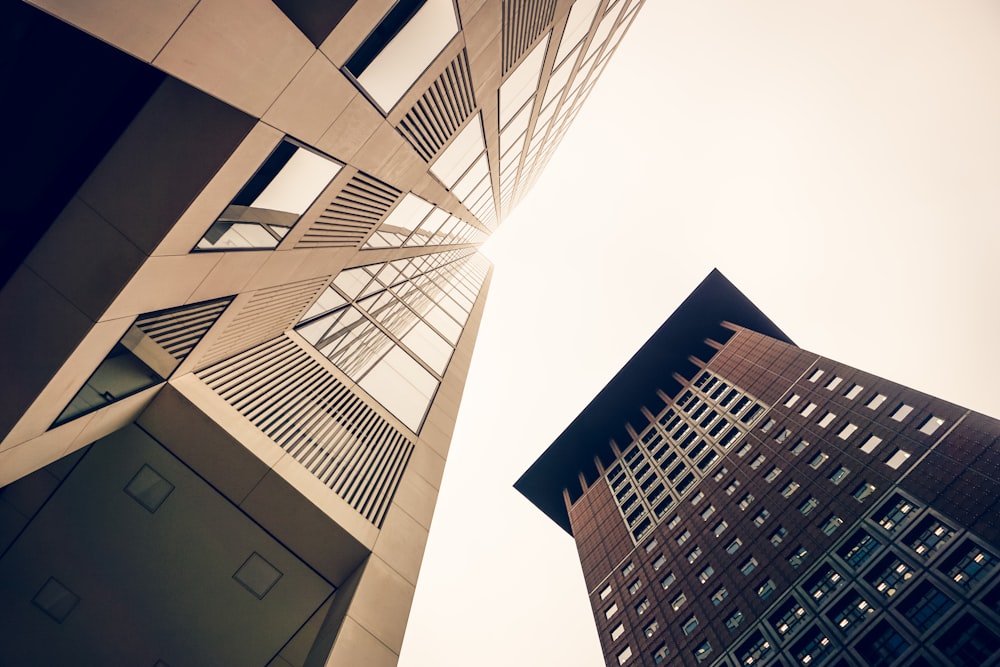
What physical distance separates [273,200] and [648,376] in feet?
208

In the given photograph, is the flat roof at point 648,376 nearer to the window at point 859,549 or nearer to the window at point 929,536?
the window at point 859,549

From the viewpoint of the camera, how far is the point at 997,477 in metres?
28.8

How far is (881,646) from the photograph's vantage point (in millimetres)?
27578

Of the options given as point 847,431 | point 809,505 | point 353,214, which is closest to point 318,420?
point 353,214

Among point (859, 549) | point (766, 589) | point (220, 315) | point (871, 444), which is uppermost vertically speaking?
point (871, 444)

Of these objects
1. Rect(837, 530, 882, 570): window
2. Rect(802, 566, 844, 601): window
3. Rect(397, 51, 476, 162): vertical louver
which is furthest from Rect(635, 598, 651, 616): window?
Rect(397, 51, 476, 162): vertical louver

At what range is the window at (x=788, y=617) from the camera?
32.0 metres

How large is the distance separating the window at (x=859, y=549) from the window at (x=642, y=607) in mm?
15768

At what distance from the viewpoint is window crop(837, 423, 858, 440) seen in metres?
38.8

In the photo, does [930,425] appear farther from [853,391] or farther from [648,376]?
[648,376]

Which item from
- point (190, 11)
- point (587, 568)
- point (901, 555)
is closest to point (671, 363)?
point (587, 568)

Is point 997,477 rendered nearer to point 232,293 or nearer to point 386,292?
point 386,292

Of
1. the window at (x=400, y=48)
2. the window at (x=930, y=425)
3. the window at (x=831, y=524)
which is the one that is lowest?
the window at (x=400, y=48)

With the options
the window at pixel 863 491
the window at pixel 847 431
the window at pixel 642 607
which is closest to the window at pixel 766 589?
the window at pixel 863 491
